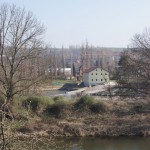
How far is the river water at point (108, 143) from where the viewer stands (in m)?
17.1

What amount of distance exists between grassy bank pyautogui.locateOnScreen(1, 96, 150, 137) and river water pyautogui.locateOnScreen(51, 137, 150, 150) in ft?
2.79

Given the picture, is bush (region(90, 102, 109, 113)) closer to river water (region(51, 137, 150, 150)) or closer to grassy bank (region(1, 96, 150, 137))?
grassy bank (region(1, 96, 150, 137))

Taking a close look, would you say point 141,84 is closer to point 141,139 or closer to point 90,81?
point 141,139

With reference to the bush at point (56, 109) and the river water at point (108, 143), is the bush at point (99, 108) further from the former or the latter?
the river water at point (108, 143)

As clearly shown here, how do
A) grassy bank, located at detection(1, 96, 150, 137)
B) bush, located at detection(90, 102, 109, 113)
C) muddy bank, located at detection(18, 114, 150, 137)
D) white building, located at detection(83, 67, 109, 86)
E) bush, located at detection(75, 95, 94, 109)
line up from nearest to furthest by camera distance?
muddy bank, located at detection(18, 114, 150, 137) → grassy bank, located at detection(1, 96, 150, 137) → bush, located at detection(90, 102, 109, 113) → bush, located at detection(75, 95, 94, 109) → white building, located at detection(83, 67, 109, 86)

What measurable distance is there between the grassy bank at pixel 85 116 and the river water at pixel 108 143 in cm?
85

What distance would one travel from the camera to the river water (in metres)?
17.1

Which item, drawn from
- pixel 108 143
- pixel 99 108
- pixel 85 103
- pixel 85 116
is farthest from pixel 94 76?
pixel 108 143

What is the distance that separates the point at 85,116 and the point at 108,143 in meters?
5.42

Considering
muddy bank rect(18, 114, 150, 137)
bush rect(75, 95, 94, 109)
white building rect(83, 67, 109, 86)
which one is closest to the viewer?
muddy bank rect(18, 114, 150, 137)

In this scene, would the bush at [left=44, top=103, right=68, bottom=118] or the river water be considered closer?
the river water

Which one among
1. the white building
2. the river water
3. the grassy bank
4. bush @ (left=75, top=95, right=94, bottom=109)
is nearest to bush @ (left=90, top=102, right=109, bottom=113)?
the grassy bank

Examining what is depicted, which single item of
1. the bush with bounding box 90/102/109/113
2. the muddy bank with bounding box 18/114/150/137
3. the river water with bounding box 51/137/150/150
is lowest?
the river water with bounding box 51/137/150/150

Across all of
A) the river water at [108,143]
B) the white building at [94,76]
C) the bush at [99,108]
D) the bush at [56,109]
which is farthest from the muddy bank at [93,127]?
the white building at [94,76]
